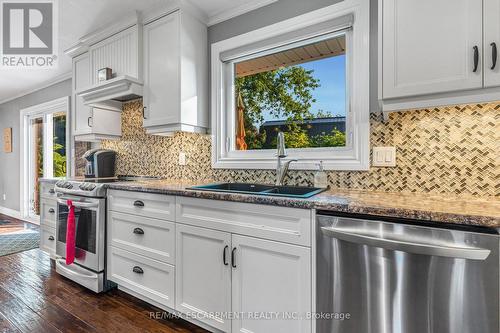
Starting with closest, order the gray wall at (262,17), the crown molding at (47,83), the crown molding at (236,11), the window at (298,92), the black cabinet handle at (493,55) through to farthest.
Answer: the black cabinet handle at (493,55) < the window at (298,92) < the gray wall at (262,17) < the crown molding at (236,11) < the crown molding at (47,83)

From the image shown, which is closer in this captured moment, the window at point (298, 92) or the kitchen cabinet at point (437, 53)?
the kitchen cabinet at point (437, 53)

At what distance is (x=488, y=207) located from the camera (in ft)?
3.72

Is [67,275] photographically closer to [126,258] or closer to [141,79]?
[126,258]

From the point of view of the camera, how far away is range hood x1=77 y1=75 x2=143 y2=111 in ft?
8.18

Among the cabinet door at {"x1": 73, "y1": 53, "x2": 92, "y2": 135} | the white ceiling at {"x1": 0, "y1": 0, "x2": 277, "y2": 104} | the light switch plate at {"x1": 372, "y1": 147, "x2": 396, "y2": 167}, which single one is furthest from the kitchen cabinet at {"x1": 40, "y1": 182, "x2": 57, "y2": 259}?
the light switch plate at {"x1": 372, "y1": 147, "x2": 396, "y2": 167}

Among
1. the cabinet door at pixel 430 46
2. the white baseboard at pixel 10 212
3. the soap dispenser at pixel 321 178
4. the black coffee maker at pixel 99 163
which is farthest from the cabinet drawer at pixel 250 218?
the white baseboard at pixel 10 212

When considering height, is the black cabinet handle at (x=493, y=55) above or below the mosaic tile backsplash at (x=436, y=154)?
above

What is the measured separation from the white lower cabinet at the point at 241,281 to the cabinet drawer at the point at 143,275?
4.1 inches

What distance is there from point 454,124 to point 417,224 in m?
0.80

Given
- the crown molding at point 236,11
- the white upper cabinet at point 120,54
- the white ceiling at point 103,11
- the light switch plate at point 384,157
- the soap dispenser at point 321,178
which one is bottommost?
the soap dispenser at point 321,178

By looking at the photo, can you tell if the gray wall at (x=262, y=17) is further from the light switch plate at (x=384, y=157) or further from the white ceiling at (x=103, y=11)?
the light switch plate at (x=384, y=157)

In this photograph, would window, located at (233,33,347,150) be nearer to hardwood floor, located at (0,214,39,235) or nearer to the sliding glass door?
the sliding glass door

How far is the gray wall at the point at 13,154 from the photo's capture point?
491 cm

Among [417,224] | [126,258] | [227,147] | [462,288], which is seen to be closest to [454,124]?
[417,224]
